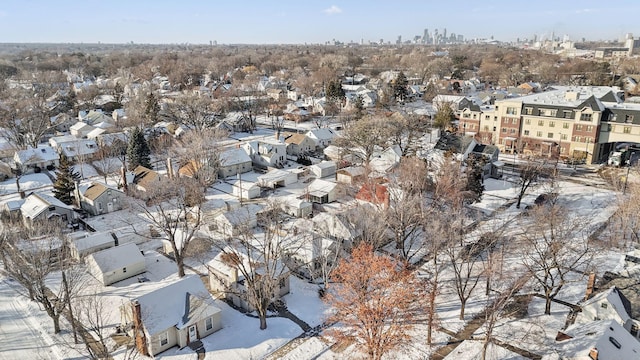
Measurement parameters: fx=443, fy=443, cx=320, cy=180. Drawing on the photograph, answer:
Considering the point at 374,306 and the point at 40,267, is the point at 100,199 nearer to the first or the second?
the point at 40,267

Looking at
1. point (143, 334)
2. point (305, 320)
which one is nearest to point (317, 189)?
point (305, 320)

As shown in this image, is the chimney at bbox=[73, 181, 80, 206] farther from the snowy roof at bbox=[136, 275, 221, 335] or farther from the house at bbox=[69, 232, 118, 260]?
the snowy roof at bbox=[136, 275, 221, 335]

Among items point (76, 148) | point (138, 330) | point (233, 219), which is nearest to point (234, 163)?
point (233, 219)

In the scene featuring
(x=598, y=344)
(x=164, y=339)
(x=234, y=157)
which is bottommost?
(x=164, y=339)

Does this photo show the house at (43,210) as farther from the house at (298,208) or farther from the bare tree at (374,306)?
the bare tree at (374,306)

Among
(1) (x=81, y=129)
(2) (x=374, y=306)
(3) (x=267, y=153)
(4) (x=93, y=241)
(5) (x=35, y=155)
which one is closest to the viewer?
(2) (x=374, y=306)
